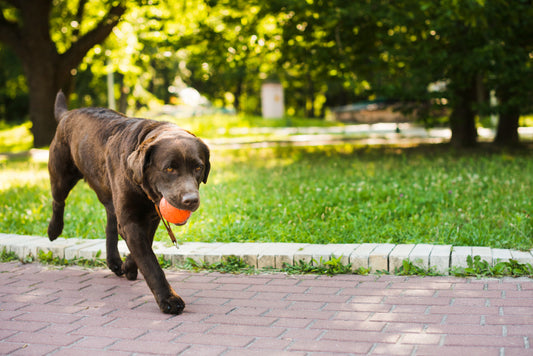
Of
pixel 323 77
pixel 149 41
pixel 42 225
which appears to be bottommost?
pixel 42 225

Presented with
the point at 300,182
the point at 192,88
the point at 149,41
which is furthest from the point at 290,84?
the point at 300,182

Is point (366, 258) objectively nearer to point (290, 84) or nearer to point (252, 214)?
point (252, 214)

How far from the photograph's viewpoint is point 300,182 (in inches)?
359

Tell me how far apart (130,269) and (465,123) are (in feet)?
40.2

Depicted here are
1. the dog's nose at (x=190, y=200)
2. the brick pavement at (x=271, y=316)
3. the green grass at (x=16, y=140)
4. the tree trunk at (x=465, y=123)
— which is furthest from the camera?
the green grass at (x=16, y=140)

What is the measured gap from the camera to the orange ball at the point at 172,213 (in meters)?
3.74

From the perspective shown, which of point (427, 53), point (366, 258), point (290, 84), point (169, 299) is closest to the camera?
point (169, 299)

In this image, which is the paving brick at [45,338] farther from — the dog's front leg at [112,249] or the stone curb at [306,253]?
the stone curb at [306,253]

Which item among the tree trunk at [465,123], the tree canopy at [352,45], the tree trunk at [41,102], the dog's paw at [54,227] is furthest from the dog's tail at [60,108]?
the tree trunk at [41,102]

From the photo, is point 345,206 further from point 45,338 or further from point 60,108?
point 45,338

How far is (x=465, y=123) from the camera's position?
15.1 meters

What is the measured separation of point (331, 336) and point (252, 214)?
11.6 ft

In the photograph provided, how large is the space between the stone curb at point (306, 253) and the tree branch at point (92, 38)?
43.8 feet

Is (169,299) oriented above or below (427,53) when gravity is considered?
below
